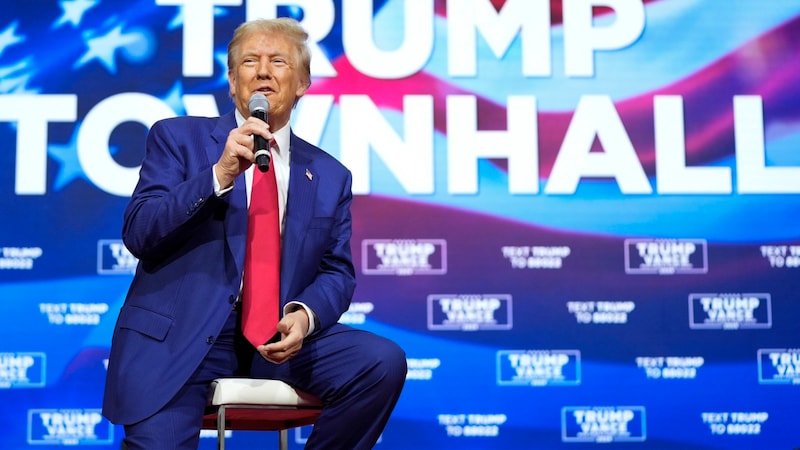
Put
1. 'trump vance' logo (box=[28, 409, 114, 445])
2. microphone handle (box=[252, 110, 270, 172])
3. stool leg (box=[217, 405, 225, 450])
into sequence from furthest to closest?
'trump vance' logo (box=[28, 409, 114, 445]), stool leg (box=[217, 405, 225, 450]), microphone handle (box=[252, 110, 270, 172])

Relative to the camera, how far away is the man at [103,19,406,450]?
2275mm

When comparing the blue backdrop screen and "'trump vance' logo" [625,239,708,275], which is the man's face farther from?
"'trump vance' logo" [625,239,708,275]

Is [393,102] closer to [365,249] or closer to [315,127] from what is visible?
[315,127]

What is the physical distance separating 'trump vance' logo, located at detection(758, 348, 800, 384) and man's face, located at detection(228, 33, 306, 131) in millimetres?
2393

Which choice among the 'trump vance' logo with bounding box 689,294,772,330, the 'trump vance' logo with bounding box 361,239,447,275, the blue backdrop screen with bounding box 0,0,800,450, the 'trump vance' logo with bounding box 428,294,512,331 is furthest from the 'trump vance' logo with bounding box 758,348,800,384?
the 'trump vance' logo with bounding box 361,239,447,275

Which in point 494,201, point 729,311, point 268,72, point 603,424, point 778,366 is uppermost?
point 268,72

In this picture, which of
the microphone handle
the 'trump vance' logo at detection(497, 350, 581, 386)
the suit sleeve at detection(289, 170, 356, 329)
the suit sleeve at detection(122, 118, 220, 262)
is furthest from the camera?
the 'trump vance' logo at detection(497, 350, 581, 386)

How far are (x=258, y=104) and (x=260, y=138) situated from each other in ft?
0.77

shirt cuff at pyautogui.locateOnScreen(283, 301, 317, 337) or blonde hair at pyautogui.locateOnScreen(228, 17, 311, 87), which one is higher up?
blonde hair at pyautogui.locateOnScreen(228, 17, 311, 87)

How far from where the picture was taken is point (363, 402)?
7.82 feet

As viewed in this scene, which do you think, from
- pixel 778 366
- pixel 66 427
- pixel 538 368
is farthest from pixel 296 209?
pixel 778 366

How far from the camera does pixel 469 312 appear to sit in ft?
13.0

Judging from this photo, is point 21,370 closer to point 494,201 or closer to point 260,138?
point 494,201

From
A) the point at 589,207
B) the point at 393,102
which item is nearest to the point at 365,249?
the point at 393,102
